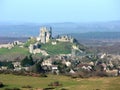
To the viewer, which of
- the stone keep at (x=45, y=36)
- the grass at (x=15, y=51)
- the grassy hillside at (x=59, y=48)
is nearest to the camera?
the grass at (x=15, y=51)

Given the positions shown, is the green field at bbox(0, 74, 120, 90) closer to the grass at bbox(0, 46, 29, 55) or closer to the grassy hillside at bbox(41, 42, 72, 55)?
the grass at bbox(0, 46, 29, 55)

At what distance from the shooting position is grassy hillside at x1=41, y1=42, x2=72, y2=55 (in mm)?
137875

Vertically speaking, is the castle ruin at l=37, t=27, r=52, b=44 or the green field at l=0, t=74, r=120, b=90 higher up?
the green field at l=0, t=74, r=120, b=90

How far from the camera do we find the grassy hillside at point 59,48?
5428 inches

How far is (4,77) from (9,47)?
10863 centimetres

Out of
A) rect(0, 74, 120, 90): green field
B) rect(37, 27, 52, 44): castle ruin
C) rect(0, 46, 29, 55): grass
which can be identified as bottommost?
rect(0, 46, 29, 55): grass

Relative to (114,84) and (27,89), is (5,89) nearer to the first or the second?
(27,89)

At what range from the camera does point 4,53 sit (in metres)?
133

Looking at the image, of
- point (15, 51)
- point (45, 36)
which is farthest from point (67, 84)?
point (45, 36)

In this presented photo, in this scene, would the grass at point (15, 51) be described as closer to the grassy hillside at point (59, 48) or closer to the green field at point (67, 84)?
the grassy hillside at point (59, 48)

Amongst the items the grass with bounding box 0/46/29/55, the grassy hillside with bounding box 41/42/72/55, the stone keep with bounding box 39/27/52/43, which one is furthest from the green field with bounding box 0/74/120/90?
the grassy hillside with bounding box 41/42/72/55

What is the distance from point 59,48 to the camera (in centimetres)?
13950

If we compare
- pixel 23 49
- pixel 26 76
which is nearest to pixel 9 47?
pixel 23 49

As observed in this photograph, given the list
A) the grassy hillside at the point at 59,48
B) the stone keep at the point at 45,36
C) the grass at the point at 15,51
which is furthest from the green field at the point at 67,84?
the grassy hillside at the point at 59,48
